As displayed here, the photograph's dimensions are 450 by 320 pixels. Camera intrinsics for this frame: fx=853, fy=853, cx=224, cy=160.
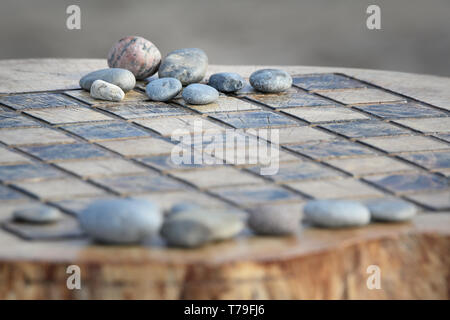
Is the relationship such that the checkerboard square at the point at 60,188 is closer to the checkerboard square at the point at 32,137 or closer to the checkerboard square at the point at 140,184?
the checkerboard square at the point at 140,184

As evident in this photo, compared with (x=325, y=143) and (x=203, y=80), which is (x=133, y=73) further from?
(x=325, y=143)

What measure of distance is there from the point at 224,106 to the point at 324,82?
557 mm

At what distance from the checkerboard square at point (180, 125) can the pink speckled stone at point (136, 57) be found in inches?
20.1

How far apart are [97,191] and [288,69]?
1638mm

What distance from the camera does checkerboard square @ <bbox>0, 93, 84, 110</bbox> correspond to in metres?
3.01

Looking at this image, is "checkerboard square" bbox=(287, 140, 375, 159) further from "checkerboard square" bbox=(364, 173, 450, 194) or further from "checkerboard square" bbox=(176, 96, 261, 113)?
"checkerboard square" bbox=(176, 96, 261, 113)

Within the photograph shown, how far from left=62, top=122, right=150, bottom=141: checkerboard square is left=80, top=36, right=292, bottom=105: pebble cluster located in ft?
0.96

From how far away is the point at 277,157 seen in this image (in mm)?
2518

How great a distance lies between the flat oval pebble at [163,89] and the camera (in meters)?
3.06

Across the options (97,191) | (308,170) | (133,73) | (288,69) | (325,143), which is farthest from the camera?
(288,69)

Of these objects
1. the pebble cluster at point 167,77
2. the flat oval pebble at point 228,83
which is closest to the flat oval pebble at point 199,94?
the pebble cluster at point 167,77

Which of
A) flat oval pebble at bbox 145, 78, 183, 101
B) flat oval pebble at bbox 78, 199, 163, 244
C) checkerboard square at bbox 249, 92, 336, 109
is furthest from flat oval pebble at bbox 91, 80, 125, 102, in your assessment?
flat oval pebble at bbox 78, 199, 163, 244

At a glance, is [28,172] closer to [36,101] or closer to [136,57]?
[36,101]

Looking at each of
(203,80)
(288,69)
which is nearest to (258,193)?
(203,80)
